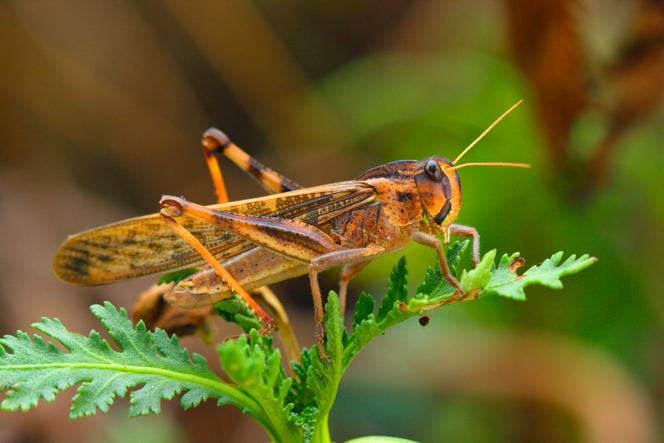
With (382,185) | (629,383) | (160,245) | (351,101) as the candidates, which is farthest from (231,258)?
(351,101)

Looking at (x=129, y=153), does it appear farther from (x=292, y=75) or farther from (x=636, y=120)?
(x=636, y=120)

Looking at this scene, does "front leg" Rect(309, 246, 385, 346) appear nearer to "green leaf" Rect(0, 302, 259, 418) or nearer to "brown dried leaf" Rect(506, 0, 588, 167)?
"green leaf" Rect(0, 302, 259, 418)

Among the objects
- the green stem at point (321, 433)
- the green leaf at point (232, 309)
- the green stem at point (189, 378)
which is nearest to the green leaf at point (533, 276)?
the green stem at point (321, 433)

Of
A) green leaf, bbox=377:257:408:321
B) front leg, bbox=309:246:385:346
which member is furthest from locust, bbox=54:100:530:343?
green leaf, bbox=377:257:408:321

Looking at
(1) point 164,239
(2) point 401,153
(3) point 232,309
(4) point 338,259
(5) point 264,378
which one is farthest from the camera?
(2) point 401,153

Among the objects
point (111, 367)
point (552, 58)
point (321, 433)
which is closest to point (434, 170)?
point (321, 433)

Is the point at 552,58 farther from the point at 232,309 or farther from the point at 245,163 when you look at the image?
the point at 232,309
